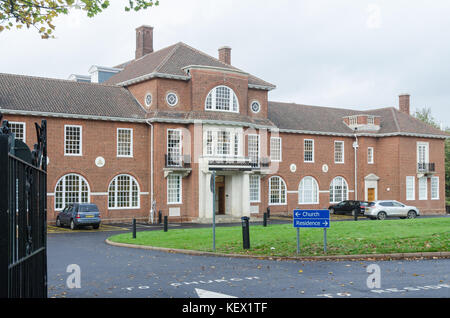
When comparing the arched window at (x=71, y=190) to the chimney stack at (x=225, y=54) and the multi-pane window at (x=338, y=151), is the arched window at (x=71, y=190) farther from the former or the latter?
the multi-pane window at (x=338, y=151)

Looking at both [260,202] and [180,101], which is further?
[260,202]

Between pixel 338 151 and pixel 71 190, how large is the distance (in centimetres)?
2405

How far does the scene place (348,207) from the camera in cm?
4328

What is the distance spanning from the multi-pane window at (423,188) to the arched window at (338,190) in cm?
732

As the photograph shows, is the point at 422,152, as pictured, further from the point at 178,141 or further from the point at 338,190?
the point at 178,141

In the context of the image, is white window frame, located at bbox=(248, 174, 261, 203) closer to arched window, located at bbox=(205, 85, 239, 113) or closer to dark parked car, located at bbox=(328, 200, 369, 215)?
arched window, located at bbox=(205, 85, 239, 113)

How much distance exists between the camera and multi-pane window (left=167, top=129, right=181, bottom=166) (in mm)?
37281

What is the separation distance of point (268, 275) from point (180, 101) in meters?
26.6

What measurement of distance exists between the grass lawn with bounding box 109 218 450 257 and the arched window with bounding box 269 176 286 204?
2060 cm

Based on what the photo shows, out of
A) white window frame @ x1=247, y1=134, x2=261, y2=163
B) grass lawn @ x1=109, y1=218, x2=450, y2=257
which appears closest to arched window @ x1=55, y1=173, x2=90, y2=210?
grass lawn @ x1=109, y1=218, x2=450, y2=257

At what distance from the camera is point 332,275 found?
12.9 meters
